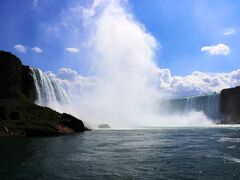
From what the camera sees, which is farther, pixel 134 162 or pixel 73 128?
pixel 73 128

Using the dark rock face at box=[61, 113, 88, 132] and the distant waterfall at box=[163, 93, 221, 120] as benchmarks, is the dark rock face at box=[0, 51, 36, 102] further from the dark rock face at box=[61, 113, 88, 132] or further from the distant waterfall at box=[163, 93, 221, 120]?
the distant waterfall at box=[163, 93, 221, 120]

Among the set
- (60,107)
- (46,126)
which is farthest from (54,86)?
(46,126)

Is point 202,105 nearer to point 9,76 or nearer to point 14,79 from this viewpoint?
point 14,79

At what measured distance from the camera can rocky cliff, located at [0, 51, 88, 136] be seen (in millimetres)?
53719

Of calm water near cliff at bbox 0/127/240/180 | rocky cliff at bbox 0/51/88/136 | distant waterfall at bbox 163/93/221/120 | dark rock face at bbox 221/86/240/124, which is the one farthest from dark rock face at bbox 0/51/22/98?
dark rock face at bbox 221/86/240/124

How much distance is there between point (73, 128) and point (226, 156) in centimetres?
4090

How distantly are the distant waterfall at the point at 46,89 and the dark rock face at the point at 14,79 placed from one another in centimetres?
153

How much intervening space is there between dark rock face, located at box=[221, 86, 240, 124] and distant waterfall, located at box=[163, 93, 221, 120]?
2855 mm

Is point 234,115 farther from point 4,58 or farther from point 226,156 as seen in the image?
point 226,156

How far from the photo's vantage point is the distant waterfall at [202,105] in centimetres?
13900

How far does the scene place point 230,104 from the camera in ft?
472

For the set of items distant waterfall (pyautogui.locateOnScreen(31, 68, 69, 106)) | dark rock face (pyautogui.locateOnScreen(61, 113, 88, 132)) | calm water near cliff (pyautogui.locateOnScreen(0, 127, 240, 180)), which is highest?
distant waterfall (pyautogui.locateOnScreen(31, 68, 69, 106))

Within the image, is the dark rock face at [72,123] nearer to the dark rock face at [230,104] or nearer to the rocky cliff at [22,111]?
the rocky cliff at [22,111]

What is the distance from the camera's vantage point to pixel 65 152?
101 feet
